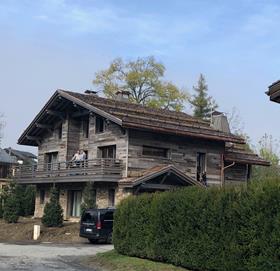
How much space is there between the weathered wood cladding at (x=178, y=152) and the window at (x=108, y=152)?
1982 millimetres

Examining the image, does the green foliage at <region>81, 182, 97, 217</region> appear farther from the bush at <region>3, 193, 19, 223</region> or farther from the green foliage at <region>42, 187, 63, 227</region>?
the bush at <region>3, 193, 19, 223</region>

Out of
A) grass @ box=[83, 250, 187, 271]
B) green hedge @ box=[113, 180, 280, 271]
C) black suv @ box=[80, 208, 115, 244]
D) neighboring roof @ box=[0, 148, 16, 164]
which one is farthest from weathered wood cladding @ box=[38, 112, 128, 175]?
neighboring roof @ box=[0, 148, 16, 164]

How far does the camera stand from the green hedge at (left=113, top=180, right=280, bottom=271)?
1238 cm

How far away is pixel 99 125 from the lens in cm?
3753

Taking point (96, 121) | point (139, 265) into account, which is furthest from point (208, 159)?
point (139, 265)

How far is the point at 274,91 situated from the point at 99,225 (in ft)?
51.7

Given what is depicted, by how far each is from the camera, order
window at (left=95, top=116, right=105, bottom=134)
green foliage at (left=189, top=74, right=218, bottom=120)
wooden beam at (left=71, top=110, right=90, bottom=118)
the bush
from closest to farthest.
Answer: window at (left=95, top=116, right=105, bottom=134), the bush, wooden beam at (left=71, top=110, right=90, bottom=118), green foliage at (left=189, top=74, right=218, bottom=120)

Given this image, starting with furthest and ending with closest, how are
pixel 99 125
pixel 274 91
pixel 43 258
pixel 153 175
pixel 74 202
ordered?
pixel 74 202 → pixel 99 125 → pixel 153 175 → pixel 43 258 → pixel 274 91

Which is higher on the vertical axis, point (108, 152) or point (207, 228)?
point (108, 152)

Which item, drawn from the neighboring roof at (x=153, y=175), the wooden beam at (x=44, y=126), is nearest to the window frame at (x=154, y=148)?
the neighboring roof at (x=153, y=175)

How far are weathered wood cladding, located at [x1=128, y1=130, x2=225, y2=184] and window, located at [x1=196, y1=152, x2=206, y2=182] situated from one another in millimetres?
277

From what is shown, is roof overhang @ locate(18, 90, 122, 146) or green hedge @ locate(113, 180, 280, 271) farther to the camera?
roof overhang @ locate(18, 90, 122, 146)

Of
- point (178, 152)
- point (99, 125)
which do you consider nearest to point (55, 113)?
point (99, 125)

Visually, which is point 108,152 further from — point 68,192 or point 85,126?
point 68,192
